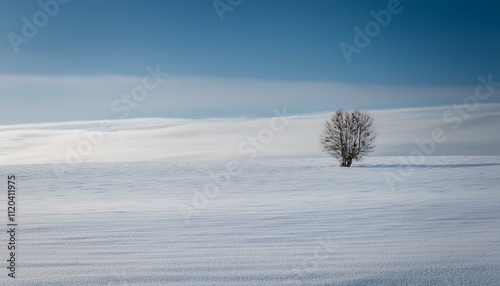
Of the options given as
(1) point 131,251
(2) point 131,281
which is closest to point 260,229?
(1) point 131,251

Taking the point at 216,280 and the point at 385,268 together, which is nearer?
the point at 216,280

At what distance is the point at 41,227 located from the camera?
28.6 feet

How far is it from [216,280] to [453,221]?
7.02 m

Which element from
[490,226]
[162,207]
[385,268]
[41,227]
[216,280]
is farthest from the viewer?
[162,207]

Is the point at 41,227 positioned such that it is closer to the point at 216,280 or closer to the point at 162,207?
the point at 162,207

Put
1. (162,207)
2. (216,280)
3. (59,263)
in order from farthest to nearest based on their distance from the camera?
(162,207) < (59,263) < (216,280)

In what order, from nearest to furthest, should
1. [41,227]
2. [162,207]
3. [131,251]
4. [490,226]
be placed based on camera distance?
1. [131,251]
2. [490,226]
3. [41,227]
4. [162,207]

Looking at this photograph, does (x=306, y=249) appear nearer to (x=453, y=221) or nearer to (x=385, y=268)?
(x=385, y=268)

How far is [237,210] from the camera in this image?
11.2 metres

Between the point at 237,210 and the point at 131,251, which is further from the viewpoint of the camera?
the point at 237,210

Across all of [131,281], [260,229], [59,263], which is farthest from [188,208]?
[131,281]

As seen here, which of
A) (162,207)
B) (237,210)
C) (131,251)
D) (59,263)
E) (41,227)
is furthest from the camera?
(162,207)

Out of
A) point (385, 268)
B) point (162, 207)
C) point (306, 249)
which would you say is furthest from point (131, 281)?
point (162, 207)

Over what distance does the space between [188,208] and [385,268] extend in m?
7.95
